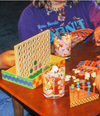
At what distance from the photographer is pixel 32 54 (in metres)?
1.08

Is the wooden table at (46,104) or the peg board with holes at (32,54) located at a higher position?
the peg board with holes at (32,54)

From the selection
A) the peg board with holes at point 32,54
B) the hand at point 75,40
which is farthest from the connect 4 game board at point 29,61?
the hand at point 75,40

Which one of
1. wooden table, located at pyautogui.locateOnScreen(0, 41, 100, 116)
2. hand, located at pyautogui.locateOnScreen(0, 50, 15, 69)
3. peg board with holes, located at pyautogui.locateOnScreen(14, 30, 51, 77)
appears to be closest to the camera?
wooden table, located at pyautogui.locateOnScreen(0, 41, 100, 116)

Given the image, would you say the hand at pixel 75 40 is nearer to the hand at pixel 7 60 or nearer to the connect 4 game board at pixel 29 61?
the connect 4 game board at pixel 29 61

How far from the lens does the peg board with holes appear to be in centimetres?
100

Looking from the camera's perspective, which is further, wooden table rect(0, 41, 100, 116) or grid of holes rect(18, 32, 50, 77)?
grid of holes rect(18, 32, 50, 77)

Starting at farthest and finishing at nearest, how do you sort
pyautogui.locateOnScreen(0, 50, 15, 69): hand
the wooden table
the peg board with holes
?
pyautogui.locateOnScreen(0, 50, 15, 69): hand
the peg board with holes
the wooden table

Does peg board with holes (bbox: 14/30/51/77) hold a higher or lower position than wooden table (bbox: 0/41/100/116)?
higher

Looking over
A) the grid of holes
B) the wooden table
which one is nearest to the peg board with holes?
the grid of holes

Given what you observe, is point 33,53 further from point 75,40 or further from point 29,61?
point 75,40

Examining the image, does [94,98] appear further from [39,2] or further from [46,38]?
[39,2]

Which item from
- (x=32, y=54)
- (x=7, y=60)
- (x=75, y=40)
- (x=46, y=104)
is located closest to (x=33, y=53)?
(x=32, y=54)

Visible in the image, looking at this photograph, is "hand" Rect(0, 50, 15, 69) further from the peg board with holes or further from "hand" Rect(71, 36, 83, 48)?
"hand" Rect(71, 36, 83, 48)

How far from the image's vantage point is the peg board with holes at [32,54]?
39.2 inches
